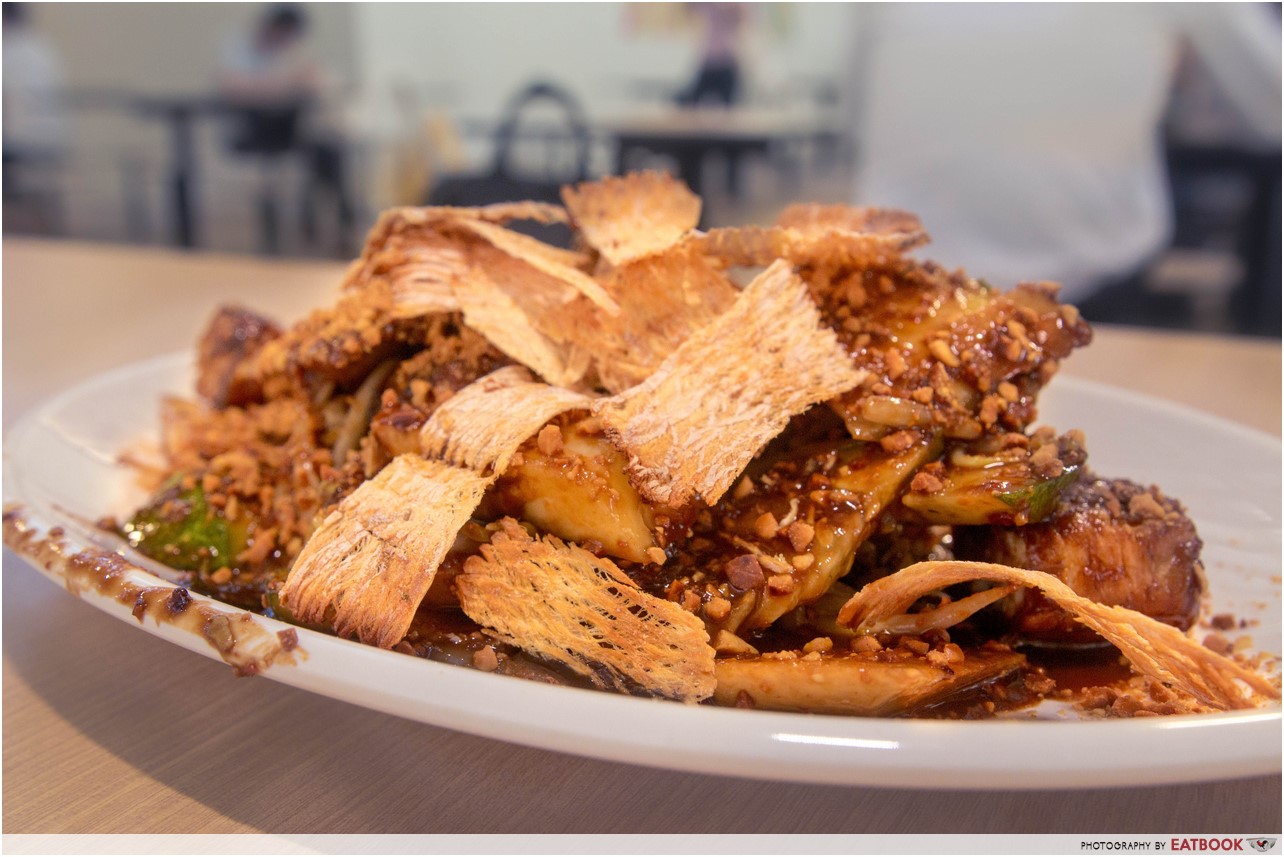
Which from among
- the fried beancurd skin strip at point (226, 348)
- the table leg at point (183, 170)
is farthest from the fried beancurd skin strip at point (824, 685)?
the table leg at point (183, 170)

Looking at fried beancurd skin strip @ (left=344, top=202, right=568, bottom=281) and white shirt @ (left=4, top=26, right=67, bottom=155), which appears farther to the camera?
white shirt @ (left=4, top=26, right=67, bottom=155)

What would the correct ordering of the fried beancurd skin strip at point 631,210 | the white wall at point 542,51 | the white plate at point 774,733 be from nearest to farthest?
1. the white plate at point 774,733
2. the fried beancurd skin strip at point 631,210
3. the white wall at point 542,51

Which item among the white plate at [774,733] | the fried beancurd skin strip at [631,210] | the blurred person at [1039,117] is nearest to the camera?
the white plate at [774,733]

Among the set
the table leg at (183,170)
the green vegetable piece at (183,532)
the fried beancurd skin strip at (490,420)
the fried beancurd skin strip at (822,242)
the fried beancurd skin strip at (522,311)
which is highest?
the fried beancurd skin strip at (822,242)

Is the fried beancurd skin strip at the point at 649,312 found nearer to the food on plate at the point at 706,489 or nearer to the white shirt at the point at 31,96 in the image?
the food on plate at the point at 706,489

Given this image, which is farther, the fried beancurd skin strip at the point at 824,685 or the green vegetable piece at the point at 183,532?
the green vegetable piece at the point at 183,532

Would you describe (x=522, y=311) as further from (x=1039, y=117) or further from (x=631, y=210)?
(x=1039, y=117)

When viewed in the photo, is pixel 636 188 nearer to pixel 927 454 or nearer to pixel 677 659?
pixel 927 454

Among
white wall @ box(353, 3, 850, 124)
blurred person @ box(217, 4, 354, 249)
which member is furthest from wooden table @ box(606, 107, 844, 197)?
white wall @ box(353, 3, 850, 124)

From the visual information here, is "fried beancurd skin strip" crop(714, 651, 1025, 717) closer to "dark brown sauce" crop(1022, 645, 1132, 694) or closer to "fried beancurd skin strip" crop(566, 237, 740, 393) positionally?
"dark brown sauce" crop(1022, 645, 1132, 694)
